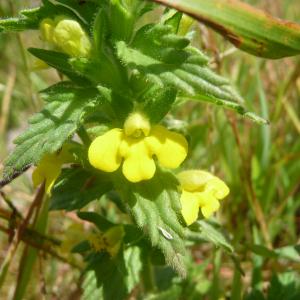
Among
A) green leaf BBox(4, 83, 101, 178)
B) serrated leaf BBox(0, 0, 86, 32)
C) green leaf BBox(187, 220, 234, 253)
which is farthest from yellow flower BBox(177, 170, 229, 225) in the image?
serrated leaf BBox(0, 0, 86, 32)

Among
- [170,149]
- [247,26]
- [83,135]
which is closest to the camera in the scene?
[247,26]

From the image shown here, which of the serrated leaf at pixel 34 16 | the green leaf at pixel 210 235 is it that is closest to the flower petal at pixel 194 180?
the green leaf at pixel 210 235

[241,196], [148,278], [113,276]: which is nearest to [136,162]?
[113,276]

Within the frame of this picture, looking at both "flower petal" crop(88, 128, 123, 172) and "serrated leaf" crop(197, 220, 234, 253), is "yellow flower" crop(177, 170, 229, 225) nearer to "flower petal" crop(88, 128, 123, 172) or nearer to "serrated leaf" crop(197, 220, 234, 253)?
"serrated leaf" crop(197, 220, 234, 253)

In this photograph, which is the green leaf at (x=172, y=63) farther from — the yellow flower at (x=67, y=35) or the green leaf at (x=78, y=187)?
the green leaf at (x=78, y=187)

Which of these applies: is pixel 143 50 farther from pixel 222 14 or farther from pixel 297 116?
pixel 297 116

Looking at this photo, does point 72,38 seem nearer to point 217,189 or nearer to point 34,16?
point 34,16

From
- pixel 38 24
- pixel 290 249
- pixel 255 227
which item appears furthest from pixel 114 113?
pixel 255 227

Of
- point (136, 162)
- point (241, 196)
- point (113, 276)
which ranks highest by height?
point (136, 162)

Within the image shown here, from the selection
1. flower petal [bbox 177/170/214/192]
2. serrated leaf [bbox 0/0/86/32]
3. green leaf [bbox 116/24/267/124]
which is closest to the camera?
green leaf [bbox 116/24/267/124]
